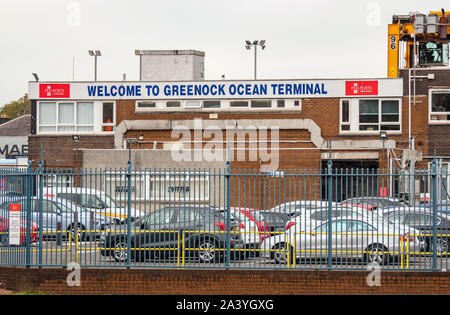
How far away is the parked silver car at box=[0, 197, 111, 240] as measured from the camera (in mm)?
14867

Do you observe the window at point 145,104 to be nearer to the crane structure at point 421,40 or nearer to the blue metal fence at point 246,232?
the crane structure at point 421,40

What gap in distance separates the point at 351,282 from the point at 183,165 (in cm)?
1714

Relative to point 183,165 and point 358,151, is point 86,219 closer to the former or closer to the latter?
point 183,165

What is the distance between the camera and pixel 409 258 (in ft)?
47.6

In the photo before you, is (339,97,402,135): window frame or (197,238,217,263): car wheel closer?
(197,238,217,263): car wheel

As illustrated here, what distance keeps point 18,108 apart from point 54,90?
56615 mm

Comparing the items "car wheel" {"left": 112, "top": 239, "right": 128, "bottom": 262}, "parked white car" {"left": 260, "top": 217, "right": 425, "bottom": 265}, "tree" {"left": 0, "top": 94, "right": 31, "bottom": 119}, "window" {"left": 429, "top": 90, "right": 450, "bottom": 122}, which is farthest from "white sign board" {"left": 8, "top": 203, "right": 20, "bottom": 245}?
"tree" {"left": 0, "top": 94, "right": 31, "bottom": 119}

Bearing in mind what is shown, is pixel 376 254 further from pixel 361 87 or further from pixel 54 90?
pixel 54 90

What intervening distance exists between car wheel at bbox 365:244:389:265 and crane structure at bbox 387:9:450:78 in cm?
2401

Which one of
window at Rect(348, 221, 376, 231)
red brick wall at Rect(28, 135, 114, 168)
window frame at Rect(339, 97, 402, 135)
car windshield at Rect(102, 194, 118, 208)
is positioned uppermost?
window frame at Rect(339, 97, 402, 135)

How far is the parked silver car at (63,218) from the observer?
1487 centimetres

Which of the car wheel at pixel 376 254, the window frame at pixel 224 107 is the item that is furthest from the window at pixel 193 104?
the car wheel at pixel 376 254

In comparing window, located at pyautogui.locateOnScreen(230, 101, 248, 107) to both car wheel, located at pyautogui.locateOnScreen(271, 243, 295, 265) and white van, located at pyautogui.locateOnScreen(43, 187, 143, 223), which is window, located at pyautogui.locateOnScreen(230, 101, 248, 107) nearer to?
white van, located at pyautogui.locateOnScreen(43, 187, 143, 223)

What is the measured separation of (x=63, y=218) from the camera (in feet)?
50.3
